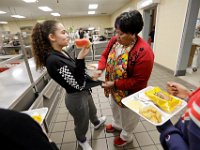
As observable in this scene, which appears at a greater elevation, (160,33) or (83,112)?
(160,33)

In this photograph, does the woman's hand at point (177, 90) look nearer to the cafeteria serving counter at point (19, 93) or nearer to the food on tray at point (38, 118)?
the food on tray at point (38, 118)

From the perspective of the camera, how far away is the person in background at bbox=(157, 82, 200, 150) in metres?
0.39

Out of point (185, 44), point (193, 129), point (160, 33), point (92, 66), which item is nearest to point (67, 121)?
point (92, 66)

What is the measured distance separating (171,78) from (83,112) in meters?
2.94

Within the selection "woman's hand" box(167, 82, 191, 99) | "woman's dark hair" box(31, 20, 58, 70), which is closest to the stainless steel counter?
"woman's dark hair" box(31, 20, 58, 70)

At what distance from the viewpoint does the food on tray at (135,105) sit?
880 mm

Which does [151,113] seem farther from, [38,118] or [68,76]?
[38,118]

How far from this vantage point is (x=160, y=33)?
4113 millimetres

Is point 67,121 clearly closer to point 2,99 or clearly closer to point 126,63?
point 2,99

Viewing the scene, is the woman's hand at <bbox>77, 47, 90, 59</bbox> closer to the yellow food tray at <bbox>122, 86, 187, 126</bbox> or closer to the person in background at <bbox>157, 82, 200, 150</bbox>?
the yellow food tray at <bbox>122, 86, 187, 126</bbox>

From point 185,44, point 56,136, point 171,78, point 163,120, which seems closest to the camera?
point 163,120

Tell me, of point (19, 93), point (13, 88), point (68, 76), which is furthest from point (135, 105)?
point (13, 88)

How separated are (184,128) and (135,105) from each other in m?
0.37

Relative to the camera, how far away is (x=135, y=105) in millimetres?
908
